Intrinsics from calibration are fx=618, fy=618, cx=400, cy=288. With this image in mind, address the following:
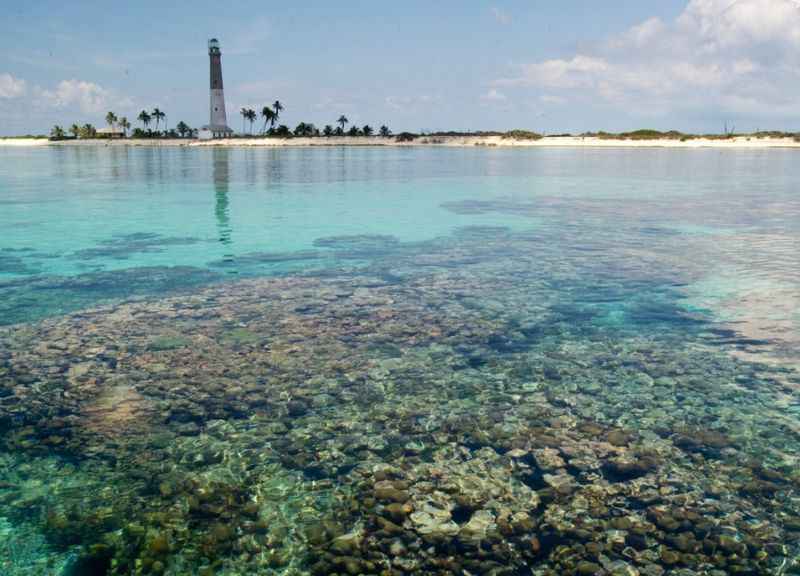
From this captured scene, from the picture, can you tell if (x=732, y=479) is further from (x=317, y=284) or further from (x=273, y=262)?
(x=273, y=262)

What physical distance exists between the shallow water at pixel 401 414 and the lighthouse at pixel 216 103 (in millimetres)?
151178

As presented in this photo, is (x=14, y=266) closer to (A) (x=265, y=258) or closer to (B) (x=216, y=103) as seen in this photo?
(A) (x=265, y=258)

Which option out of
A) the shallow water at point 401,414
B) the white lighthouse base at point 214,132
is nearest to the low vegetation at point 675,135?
the white lighthouse base at point 214,132

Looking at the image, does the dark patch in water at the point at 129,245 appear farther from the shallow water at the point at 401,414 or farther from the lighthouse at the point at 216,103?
the lighthouse at the point at 216,103

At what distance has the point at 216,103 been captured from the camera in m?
165

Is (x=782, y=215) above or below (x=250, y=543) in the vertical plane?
above

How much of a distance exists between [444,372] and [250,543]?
4.97 m

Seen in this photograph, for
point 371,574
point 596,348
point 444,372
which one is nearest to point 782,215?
point 596,348

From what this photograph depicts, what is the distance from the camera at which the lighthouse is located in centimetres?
15762

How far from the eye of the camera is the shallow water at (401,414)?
629 centimetres

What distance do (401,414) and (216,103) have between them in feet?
561

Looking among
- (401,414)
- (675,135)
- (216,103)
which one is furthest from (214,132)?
(401,414)

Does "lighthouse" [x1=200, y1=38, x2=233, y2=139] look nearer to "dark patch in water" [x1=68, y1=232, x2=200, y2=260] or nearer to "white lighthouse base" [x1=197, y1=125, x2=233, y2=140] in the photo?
"white lighthouse base" [x1=197, y1=125, x2=233, y2=140]

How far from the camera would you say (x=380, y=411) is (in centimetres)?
913
